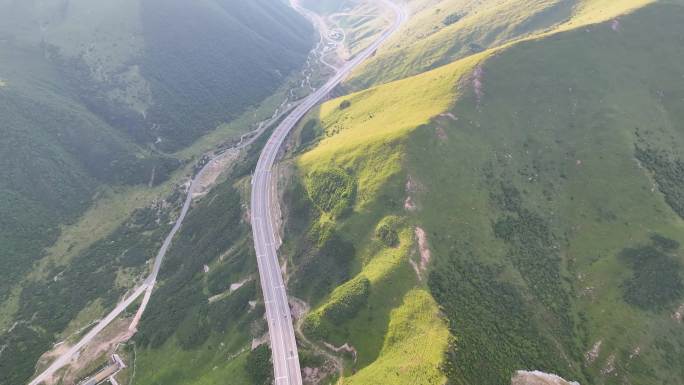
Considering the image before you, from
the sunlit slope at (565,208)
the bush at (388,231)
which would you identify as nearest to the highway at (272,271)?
the bush at (388,231)

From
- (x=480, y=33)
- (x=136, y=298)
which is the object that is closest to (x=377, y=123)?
(x=136, y=298)

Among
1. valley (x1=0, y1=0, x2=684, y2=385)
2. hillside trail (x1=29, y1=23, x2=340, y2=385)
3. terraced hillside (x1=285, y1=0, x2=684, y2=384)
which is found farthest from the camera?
hillside trail (x1=29, y1=23, x2=340, y2=385)

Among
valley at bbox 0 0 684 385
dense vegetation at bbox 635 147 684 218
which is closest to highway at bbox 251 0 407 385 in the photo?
valley at bbox 0 0 684 385

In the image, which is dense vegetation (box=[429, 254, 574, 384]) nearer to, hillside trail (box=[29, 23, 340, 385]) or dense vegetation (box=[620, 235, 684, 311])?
dense vegetation (box=[620, 235, 684, 311])

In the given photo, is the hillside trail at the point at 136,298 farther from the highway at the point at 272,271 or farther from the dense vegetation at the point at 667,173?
the dense vegetation at the point at 667,173

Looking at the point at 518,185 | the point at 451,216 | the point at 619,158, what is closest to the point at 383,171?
the point at 451,216

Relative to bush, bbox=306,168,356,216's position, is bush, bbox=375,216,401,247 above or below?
below
